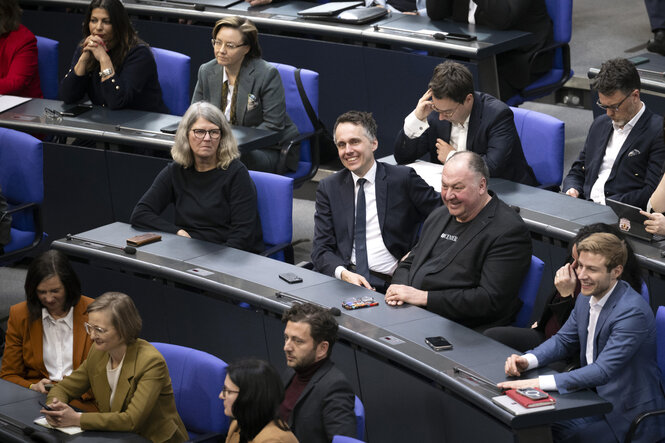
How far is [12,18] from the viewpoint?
672 centimetres

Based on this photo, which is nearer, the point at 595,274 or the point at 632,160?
the point at 595,274

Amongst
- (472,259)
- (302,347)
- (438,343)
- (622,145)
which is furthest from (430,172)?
(302,347)

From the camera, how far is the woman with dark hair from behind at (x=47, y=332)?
431 cm

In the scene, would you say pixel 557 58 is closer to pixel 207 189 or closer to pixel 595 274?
pixel 207 189

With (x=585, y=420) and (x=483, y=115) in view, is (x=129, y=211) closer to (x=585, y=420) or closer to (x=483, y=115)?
→ (x=483, y=115)

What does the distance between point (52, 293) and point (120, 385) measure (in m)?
0.67

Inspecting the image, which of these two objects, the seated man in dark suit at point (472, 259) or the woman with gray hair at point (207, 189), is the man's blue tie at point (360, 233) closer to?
the seated man in dark suit at point (472, 259)

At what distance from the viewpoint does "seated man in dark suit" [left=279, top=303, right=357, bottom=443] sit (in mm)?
3414

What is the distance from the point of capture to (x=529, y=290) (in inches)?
163

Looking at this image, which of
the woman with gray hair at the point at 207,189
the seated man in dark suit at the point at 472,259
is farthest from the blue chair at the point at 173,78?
the seated man in dark suit at the point at 472,259

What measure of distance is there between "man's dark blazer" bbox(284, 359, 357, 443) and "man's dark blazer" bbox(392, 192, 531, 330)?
0.73 metres

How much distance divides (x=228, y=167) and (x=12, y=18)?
8.42 feet

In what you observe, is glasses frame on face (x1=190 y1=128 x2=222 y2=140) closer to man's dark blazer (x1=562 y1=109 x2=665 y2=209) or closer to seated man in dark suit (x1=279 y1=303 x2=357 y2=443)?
seated man in dark suit (x1=279 y1=303 x2=357 y2=443)

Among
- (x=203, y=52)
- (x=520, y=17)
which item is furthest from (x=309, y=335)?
(x=203, y=52)
